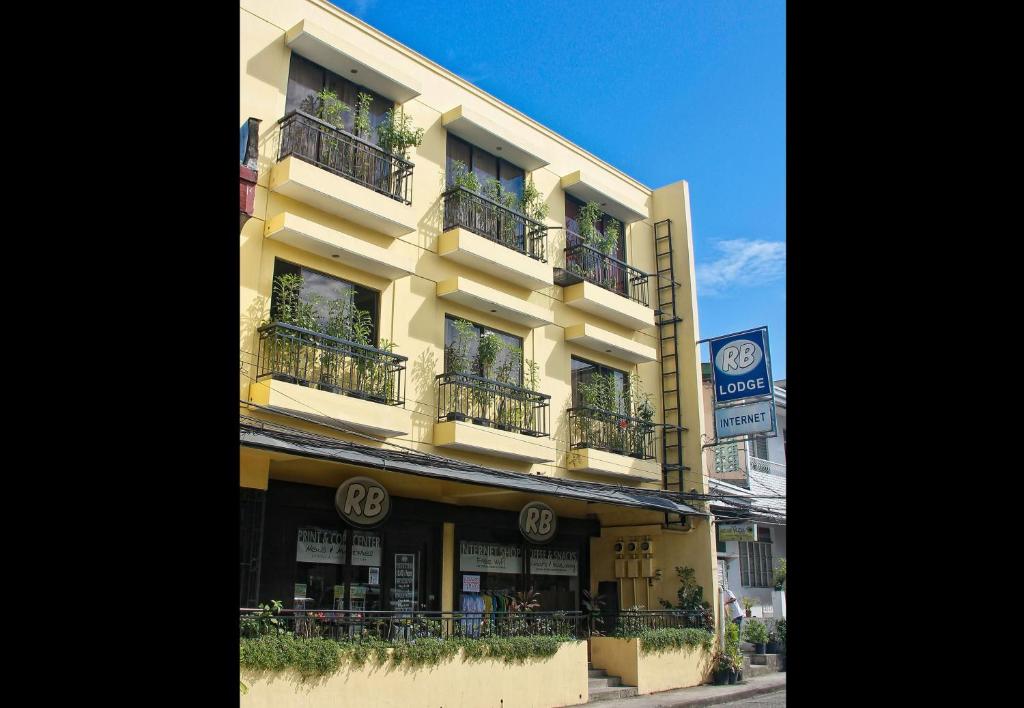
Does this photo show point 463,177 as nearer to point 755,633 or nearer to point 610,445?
point 610,445

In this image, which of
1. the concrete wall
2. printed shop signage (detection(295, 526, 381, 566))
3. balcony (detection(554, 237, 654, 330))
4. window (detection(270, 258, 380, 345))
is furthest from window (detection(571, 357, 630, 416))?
the concrete wall

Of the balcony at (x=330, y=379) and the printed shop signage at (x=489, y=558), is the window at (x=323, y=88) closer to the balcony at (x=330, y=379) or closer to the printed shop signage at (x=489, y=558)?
the balcony at (x=330, y=379)

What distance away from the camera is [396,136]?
13359mm

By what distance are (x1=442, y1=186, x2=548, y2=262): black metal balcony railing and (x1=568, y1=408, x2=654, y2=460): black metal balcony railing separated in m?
2.94

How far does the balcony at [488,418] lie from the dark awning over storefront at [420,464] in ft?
2.68

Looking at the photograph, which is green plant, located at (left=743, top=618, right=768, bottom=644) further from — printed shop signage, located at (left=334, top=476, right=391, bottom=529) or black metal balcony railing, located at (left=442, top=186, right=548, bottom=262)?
printed shop signage, located at (left=334, top=476, right=391, bottom=529)

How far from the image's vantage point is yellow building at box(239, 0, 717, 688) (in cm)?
1159

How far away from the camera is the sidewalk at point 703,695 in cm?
1308

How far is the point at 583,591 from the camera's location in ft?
52.7
